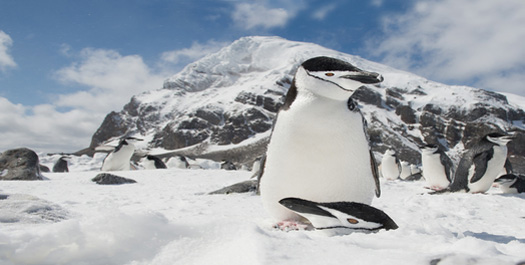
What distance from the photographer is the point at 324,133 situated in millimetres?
2531

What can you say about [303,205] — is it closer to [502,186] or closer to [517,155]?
[502,186]

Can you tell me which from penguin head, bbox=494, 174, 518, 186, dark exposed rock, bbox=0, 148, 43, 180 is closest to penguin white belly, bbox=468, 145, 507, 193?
penguin head, bbox=494, 174, 518, 186

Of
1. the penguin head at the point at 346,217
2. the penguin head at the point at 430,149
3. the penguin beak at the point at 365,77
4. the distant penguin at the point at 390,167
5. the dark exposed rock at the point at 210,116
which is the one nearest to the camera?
the penguin head at the point at 346,217

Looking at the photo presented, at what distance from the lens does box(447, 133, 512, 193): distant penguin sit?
6664mm

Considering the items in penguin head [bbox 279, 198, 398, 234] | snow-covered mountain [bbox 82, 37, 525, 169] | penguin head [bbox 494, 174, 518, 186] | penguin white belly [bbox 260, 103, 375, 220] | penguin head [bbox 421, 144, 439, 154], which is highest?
snow-covered mountain [bbox 82, 37, 525, 169]

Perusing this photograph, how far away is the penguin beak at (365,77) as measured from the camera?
242 cm

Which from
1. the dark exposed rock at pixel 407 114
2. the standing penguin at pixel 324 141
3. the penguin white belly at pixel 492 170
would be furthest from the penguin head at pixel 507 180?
the dark exposed rock at pixel 407 114

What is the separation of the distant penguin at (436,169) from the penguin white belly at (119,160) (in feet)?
34.0

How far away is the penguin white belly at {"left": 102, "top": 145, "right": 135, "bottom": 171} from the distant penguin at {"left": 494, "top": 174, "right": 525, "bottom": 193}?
1181 centimetres

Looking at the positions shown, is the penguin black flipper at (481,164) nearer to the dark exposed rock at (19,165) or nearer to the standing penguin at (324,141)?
the standing penguin at (324,141)

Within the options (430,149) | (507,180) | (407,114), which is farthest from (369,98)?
(507,180)

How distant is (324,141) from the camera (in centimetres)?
254

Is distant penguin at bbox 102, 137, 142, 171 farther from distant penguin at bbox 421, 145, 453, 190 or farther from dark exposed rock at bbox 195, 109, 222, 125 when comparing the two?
dark exposed rock at bbox 195, 109, 222, 125

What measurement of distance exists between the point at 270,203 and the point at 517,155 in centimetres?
8040
